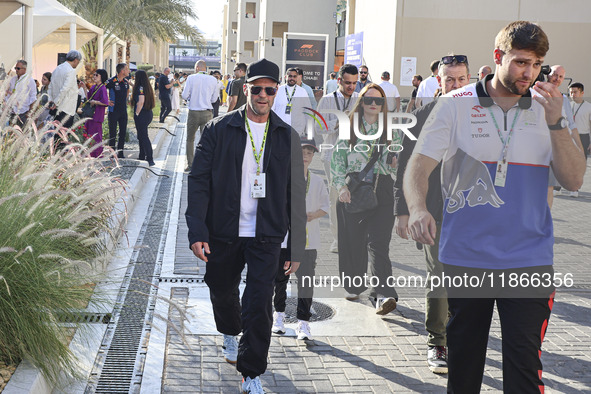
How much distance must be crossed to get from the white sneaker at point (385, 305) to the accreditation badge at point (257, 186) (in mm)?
1908

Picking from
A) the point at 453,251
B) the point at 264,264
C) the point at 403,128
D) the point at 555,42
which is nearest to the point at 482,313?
the point at 453,251

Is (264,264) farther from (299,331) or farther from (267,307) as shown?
(299,331)

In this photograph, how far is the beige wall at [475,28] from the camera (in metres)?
28.6

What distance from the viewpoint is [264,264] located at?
4.75m

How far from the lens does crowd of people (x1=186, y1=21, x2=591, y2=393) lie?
12.1 ft

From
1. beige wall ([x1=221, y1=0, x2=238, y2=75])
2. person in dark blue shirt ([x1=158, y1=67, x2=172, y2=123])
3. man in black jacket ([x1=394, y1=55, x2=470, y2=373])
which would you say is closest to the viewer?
man in black jacket ([x1=394, y1=55, x2=470, y2=373])

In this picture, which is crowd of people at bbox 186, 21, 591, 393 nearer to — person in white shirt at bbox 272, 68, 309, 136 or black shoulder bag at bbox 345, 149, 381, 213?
black shoulder bag at bbox 345, 149, 381, 213

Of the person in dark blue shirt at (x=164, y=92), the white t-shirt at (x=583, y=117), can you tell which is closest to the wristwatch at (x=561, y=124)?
the white t-shirt at (x=583, y=117)

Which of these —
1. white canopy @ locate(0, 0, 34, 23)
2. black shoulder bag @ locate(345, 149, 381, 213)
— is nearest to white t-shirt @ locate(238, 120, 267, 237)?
black shoulder bag @ locate(345, 149, 381, 213)

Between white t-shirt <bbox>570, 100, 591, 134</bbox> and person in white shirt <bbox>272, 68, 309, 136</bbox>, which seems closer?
person in white shirt <bbox>272, 68, 309, 136</bbox>

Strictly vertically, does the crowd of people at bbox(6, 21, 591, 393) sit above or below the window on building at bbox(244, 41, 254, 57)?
below

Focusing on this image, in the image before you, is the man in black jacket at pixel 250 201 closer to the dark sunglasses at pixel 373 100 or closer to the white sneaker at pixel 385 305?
the dark sunglasses at pixel 373 100

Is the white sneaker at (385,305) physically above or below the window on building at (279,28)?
below

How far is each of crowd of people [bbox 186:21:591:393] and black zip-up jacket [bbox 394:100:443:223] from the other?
0.04 feet
